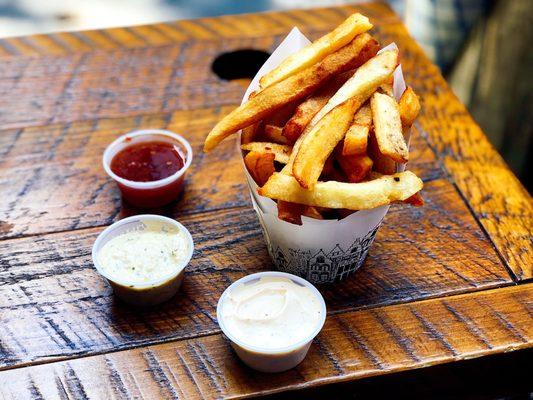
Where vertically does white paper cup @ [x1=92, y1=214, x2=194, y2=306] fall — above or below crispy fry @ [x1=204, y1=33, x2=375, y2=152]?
below

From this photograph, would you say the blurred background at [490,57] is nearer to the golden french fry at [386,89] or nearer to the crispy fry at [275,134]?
the golden french fry at [386,89]

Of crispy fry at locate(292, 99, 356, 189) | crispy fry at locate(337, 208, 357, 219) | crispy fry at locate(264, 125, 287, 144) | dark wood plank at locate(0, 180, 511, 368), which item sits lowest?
dark wood plank at locate(0, 180, 511, 368)

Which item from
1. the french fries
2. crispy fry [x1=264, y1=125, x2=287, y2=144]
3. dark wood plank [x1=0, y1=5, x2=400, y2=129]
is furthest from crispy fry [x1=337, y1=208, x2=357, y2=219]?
dark wood plank [x1=0, y1=5, x2=400, y2=129]

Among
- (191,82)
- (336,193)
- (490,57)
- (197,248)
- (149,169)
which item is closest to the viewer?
(336,193)

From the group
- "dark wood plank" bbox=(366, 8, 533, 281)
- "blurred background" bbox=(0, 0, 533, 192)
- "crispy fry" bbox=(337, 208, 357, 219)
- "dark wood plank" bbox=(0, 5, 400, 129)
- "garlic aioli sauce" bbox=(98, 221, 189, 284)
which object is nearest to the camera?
"crispy fry" bbox=(337, 208, 357, 219)

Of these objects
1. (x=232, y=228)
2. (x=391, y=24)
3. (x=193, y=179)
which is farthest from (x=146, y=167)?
(x=391, y=24)

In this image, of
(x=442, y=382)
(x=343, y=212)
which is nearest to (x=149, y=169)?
(x=343, y=212)

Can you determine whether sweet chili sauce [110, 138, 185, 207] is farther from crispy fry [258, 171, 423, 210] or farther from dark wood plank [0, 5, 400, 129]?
crispy fry [258, 171, 423, 210]

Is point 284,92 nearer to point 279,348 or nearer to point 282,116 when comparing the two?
point 282,116
